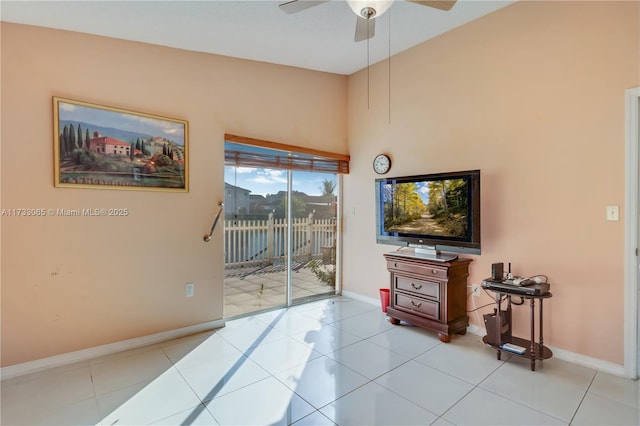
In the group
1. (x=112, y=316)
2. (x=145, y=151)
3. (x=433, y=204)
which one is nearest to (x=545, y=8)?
(x=433, y=204)

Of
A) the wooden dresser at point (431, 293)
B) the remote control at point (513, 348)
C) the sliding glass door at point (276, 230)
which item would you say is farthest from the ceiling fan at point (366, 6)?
the remote control at point (513, 348)

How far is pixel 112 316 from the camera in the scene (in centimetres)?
271

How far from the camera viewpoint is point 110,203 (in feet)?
8.86

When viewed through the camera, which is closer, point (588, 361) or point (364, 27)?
point (364, 27)

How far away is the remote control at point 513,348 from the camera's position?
244 cm

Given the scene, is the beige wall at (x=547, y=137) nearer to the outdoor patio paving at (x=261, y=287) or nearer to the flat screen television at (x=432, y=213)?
the flat screen television at (x=432, y=213)

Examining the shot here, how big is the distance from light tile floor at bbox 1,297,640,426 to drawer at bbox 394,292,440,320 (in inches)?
10.6

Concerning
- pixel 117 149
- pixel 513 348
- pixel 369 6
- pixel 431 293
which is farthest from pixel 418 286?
pixel 117 149

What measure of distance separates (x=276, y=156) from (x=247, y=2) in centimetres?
165

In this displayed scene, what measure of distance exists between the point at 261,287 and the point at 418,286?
183 cm

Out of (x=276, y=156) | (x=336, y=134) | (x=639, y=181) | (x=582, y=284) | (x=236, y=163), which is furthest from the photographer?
(x=336, y=134)

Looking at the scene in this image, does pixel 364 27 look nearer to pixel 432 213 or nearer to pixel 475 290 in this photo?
pixel 432 213

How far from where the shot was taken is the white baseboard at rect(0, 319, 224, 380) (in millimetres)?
2336

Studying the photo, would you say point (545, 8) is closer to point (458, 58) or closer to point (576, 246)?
point (458, 58)
